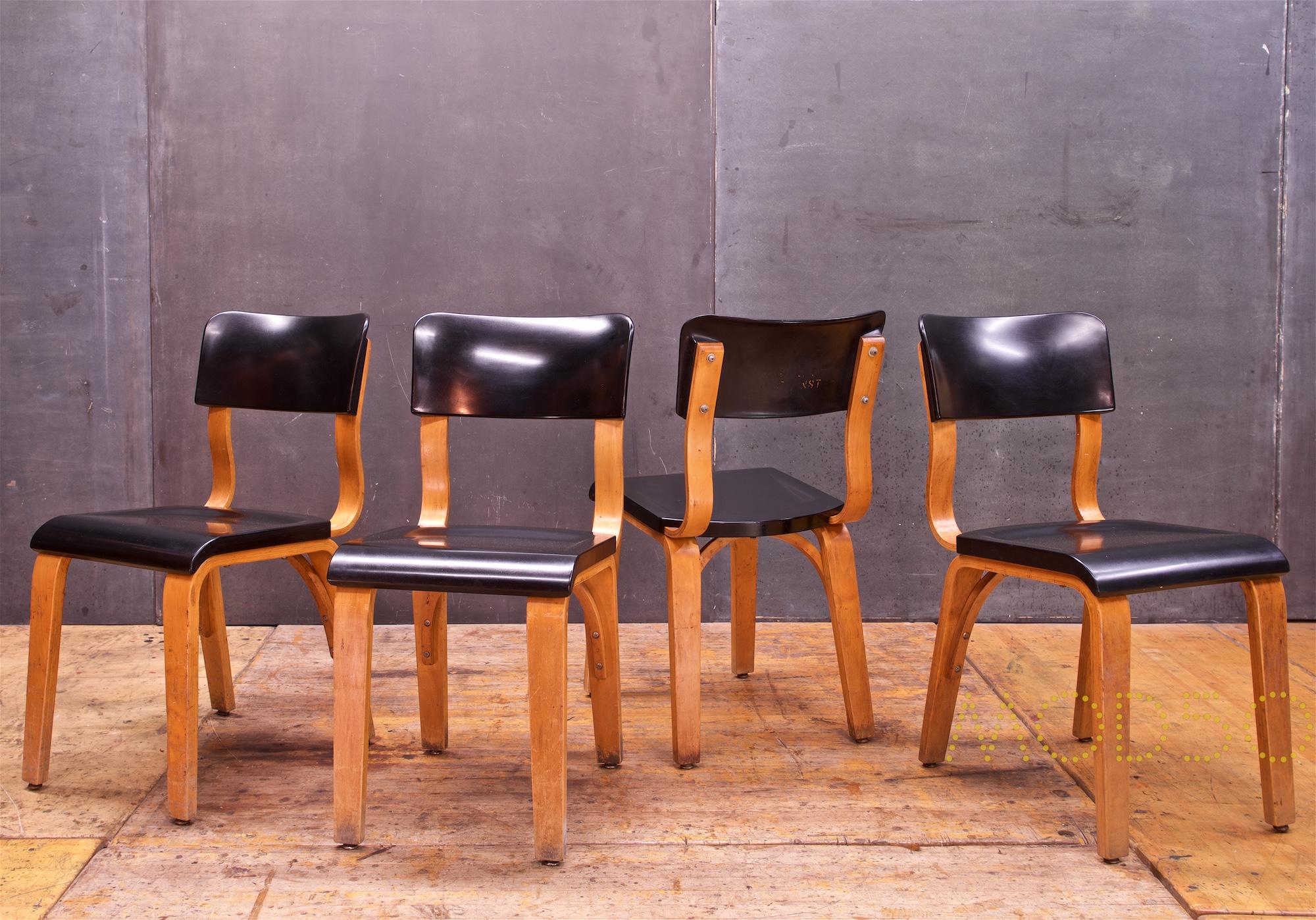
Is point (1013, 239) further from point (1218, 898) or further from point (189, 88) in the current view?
point (189, 88)

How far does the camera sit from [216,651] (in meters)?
2.38

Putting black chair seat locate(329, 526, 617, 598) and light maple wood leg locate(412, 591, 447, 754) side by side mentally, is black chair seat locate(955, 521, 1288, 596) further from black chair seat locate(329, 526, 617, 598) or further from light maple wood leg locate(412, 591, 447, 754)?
light maple wood leg locate(412, 591, 447, 754)

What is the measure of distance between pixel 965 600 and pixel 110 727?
202 cm

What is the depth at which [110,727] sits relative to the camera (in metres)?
2.30

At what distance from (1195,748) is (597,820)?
1395mm

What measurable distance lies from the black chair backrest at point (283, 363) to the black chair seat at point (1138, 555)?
4.68ft

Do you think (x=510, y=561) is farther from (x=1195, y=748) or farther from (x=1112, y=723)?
(x=1195, y=748)

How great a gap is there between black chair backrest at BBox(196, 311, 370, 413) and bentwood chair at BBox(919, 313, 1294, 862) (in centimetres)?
130

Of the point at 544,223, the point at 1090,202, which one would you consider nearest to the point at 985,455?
the point at 1090,202

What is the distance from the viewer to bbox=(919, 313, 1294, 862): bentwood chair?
5.37ft

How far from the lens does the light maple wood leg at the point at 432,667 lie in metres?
2.05

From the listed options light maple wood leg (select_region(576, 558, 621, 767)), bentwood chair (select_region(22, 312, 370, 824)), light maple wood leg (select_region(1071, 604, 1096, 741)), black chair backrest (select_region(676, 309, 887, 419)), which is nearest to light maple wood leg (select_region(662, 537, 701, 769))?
light maple wood leg (select_region(576, 558, 621, 767))

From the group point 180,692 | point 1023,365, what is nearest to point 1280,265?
point 1023,365

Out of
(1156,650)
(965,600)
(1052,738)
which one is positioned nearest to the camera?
(965,600)
